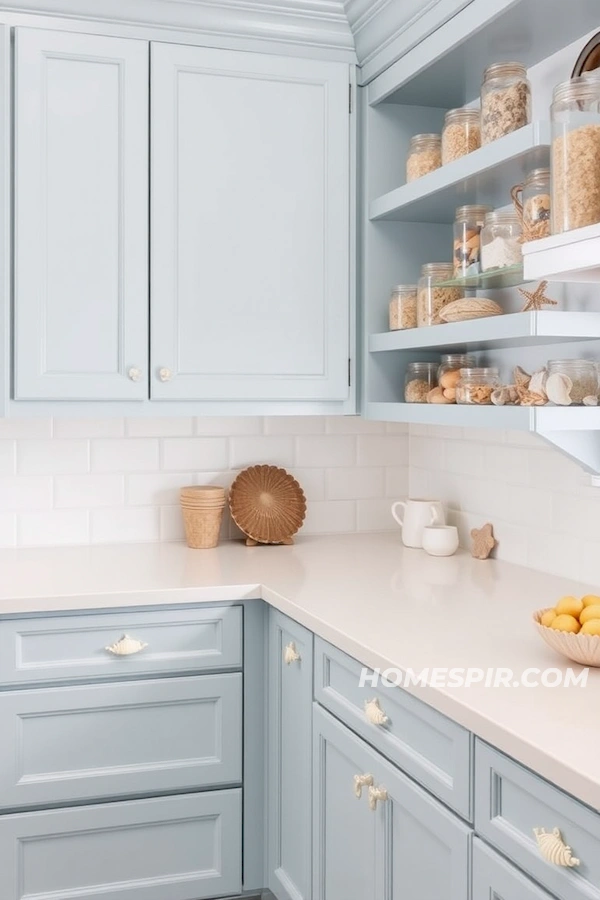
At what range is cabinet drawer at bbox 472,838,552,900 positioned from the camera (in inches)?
52.9

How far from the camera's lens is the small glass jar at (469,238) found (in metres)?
2.27

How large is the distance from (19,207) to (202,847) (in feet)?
5.35

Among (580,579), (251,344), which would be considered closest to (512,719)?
(580,579)

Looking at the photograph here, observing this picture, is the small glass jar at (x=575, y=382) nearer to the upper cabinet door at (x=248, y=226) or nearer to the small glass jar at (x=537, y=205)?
the small glass jar at (x=537, y=205)

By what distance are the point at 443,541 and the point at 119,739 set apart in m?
1.00

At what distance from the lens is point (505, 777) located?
1397 mm

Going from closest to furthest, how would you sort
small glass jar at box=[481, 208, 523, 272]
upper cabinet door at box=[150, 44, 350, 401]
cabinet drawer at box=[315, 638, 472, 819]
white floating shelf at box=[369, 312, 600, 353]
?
cabinet drawer at box=[315, 638, 472, 819] < white floating shelf at box=[369, 312, 600, 353] < small glass jar at box=[481, 208, 523, 272] < upper cabinet door at box=[150, 44, 350, 401]

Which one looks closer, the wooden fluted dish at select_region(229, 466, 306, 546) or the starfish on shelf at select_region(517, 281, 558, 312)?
the starfish on shelf at select_region(517, 281, 558, 312)

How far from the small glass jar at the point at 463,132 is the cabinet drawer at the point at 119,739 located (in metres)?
1.36

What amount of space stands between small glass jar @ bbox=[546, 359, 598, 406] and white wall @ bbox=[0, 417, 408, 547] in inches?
51.0

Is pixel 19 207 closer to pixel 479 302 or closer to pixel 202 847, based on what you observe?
pixel 479 302

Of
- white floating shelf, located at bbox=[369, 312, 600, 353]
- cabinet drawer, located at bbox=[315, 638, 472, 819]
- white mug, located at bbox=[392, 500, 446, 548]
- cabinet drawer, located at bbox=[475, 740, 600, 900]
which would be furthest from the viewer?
white mug, located at bbox=[392, 500, 446, 548]

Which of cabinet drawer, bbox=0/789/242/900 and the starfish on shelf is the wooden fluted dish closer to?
cabinet drawer, bbox=0/789/242/900

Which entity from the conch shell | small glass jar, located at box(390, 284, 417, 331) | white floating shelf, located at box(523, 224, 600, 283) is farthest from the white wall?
the conch shell
